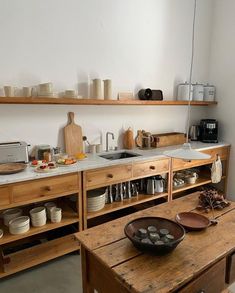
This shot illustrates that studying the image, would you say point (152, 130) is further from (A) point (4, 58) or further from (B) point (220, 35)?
(A) point (4, 58)

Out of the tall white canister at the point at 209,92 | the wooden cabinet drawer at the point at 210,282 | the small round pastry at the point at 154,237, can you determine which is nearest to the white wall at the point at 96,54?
the tall white canister at the point at 209,92

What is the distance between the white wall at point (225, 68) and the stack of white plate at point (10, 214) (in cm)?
281

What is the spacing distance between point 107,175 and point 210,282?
1.27 metres

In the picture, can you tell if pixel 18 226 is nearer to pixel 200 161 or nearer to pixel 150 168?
pixel 150 168

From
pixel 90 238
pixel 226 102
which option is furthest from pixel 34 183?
pixel 226 102

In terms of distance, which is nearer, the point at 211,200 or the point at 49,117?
the point at 211,200

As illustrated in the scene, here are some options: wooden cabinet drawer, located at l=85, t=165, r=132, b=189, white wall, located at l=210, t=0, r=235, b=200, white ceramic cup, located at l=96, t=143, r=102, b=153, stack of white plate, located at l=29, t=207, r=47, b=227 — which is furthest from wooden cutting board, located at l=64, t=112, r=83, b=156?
white wall, located at l=210, t=0, r=235, b=200

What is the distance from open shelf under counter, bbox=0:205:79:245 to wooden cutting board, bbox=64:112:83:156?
576 mm

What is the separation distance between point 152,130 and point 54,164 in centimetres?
153

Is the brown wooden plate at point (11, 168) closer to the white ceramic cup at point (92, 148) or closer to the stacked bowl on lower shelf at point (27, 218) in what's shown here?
the stacked bowl on lower shelf at point (27, 218)

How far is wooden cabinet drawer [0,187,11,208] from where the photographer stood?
1799 millimetres

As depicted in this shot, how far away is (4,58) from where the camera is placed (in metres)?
2.13

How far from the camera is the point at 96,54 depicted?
2625mm

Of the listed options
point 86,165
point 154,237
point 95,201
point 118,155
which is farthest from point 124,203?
point 154,237
